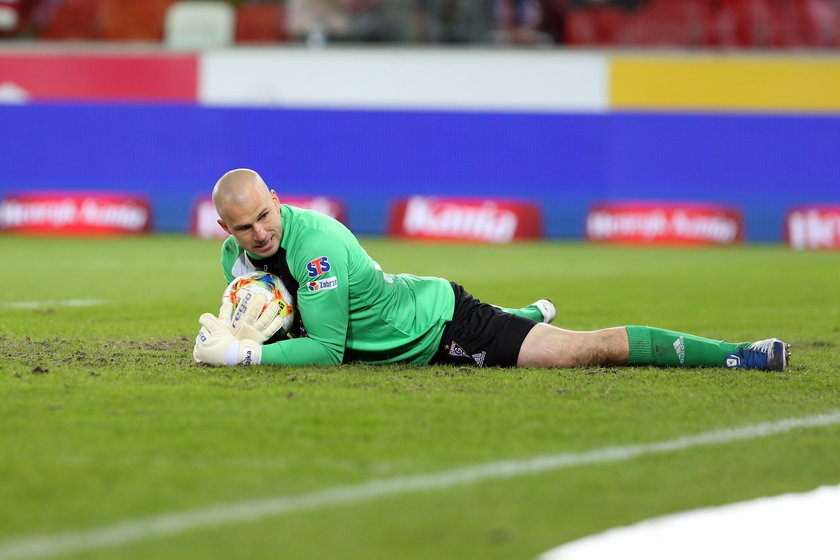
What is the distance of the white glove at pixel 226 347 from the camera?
23.5 ft

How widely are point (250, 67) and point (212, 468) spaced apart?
2188cm

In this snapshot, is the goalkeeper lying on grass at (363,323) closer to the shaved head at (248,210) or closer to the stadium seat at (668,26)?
the shaved head at (248,210)

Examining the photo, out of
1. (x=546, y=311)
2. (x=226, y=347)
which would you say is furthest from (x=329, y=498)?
(x=546, y=311)

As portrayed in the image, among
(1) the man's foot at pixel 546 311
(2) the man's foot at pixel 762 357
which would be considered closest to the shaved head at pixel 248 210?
(1) the man's foot at pixel 546 311

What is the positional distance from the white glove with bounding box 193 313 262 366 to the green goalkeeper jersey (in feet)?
0.22

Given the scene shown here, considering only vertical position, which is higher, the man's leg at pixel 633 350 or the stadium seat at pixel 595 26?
the stadium seat at pixel 595 26

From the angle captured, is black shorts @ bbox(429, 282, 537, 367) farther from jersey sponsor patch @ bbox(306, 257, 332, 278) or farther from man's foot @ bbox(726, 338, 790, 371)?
man's foot @ bbox(726, 338, 790, 371)

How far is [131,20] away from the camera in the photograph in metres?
27.0

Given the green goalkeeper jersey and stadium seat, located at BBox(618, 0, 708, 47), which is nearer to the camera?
the green goalkeeper jersey

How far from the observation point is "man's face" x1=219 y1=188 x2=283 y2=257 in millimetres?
6711

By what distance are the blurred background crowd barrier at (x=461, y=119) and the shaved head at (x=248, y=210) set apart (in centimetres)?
1569

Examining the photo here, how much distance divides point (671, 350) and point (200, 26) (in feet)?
65.8

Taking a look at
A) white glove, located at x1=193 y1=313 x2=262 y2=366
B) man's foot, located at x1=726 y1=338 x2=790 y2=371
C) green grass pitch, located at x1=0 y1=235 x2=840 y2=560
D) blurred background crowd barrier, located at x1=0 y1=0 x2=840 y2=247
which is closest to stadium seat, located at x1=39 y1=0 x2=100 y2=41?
blurred background crowd barrier, located at x1=0 y1=0 x2=840 y2=247

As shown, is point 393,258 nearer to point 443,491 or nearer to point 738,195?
point 738,195
